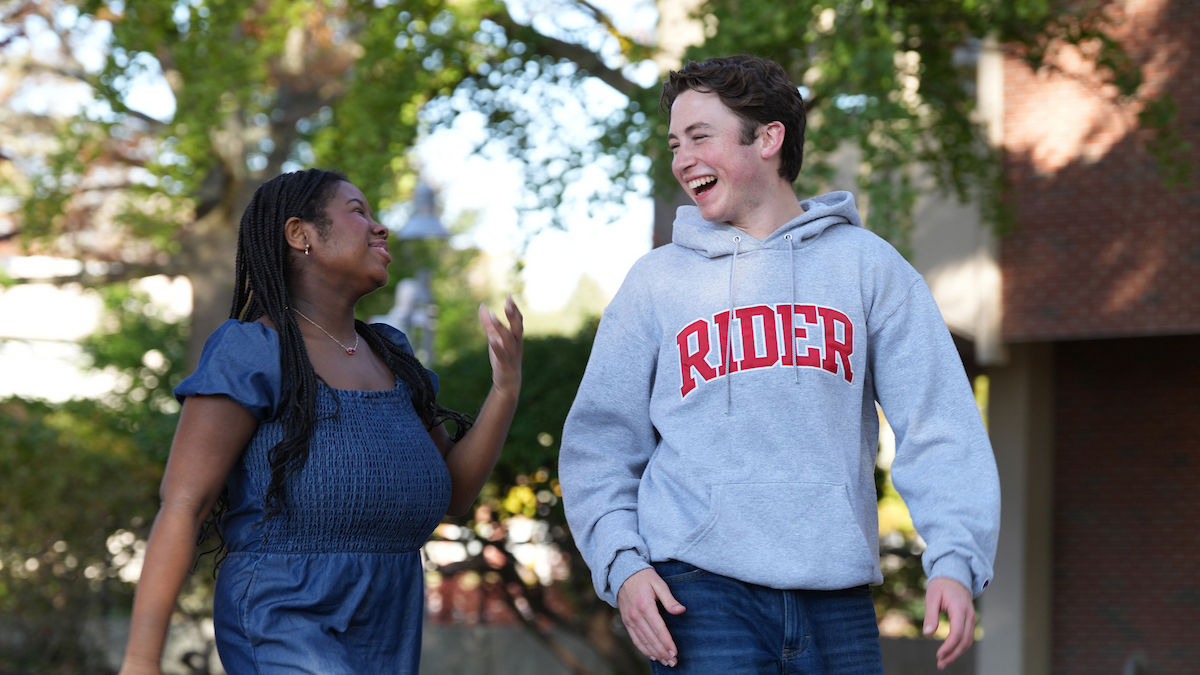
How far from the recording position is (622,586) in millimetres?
2258

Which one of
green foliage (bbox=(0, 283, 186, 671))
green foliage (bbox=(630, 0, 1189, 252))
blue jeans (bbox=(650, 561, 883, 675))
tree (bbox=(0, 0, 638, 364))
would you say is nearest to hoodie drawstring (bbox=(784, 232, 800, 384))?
blue jeans (bbox=(650, 561, 883, 675))

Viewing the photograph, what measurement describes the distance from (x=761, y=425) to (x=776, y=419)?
Answer: 30 millimetres

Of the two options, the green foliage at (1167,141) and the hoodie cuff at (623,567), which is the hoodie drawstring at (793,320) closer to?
the hoodie cuff at (623,567)

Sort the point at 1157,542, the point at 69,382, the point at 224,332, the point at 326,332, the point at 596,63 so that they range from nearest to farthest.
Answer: the point at 224,332, the point at 326,332, the point at 596,63, the point at 1157,542, the point at 69,382

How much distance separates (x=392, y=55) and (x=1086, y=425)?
6.94 meters

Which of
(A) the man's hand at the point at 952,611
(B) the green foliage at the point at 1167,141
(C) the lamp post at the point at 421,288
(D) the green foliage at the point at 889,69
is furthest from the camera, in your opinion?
(C) the lamp post at the point at 421,288

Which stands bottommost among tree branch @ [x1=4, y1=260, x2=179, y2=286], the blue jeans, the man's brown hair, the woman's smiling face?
the blue jeans

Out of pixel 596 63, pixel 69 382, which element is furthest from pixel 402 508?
pixel 69 382

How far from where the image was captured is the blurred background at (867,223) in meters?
7.51

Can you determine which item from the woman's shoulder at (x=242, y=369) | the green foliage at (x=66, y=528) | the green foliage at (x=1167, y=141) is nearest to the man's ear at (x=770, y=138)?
the woman's shoulder at (x=242, y=369)

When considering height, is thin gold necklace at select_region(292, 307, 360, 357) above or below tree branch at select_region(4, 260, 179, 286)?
below

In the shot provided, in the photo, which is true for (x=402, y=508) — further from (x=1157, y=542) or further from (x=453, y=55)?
(x=1157, y=542)

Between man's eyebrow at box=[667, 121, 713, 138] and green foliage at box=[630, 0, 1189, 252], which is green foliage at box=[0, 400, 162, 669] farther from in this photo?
man's eyebrow at box=[667, 121, 713, 138]

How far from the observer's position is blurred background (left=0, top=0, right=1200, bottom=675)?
7.51 meters
